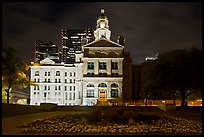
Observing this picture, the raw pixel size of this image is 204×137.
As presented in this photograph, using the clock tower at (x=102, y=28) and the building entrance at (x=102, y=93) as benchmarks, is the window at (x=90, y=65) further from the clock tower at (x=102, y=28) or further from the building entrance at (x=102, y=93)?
the clock tower at (x=102, y=28)

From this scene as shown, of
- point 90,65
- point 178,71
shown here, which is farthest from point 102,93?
point 178,71

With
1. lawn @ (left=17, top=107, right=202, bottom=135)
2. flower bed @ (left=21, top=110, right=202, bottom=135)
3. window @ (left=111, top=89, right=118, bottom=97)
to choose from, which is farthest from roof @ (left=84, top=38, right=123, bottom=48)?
flower bed @ (left=21, top=110, right=202, bottom=135)

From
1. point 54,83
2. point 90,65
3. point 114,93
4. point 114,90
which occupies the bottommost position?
point 114,93

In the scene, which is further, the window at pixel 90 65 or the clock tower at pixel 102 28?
the clock tower at pixel 102 28

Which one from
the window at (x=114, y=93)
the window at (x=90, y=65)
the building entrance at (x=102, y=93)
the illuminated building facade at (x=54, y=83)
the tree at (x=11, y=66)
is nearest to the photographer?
the tree at (x=11, y=66)

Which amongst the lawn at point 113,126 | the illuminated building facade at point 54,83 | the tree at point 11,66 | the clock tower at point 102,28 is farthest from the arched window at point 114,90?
the lawn at point 113,126

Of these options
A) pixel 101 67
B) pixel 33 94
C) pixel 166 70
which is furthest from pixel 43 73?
pixel 166 70

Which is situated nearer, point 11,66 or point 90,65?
point 11,66

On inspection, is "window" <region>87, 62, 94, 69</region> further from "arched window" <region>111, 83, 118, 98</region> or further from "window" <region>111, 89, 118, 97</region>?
"window" <region>111, 89, 118, 97</region>

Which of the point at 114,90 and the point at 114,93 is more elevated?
the point at 114,90

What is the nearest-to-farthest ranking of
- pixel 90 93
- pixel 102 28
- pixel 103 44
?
pixel 90 93
pixel 103 44
pixel 102 28

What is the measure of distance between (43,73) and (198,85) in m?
59.4

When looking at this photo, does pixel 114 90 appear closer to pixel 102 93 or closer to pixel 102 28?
pixel 102 93

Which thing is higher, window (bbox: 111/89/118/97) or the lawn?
window (bbox: 111/89/118/97)
